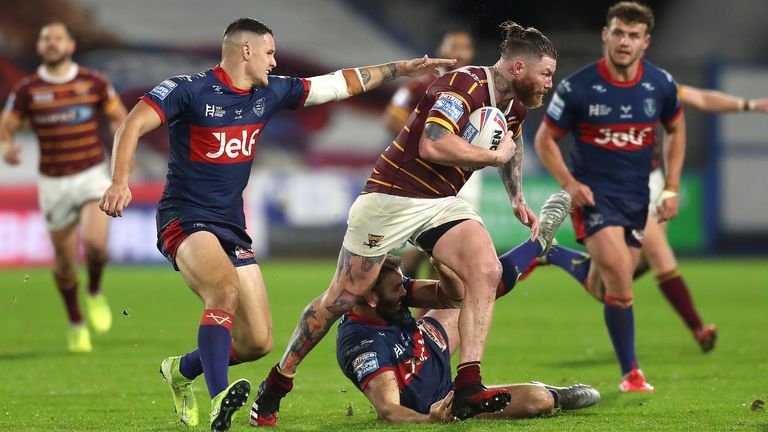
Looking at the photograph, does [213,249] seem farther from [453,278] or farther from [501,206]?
[501,206]

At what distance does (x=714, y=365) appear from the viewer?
9.20m

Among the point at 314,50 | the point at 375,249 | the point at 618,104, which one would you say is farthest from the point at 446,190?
the point at 314,50

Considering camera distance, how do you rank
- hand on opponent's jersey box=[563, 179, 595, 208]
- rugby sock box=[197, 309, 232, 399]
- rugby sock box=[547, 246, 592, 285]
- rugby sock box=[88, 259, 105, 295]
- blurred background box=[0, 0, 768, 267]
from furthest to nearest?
1. blurred background box=[0, 0, 768, 267]
2. rugby sock box=[88, 259, 105, 295]
3. rugby sock box=[547, 246, 592, 285]
4. hand on opponent's jersey box=[563, 179, 595, 208]
5. rugby sock box=[197, 309, 232, 399]

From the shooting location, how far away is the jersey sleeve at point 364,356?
21.1ft

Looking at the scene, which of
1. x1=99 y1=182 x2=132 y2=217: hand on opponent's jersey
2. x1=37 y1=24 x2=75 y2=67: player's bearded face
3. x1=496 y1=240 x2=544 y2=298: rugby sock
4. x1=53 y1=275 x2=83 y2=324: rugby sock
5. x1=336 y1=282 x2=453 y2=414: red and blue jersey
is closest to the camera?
x1=99 y1=182 x2=132 y2=217: hand on opponent's jersey

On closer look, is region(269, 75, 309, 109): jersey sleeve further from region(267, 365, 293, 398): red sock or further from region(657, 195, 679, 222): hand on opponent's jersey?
region(657, 195, 679, 222): hand on opponent's jersey

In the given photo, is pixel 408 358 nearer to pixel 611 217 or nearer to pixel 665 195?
pixel 611 217

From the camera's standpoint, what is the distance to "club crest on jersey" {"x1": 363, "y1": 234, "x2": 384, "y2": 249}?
21.6 feet

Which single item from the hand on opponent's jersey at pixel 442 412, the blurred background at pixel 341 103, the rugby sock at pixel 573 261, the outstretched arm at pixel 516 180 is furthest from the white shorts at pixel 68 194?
the blurred background at pixel 341 103

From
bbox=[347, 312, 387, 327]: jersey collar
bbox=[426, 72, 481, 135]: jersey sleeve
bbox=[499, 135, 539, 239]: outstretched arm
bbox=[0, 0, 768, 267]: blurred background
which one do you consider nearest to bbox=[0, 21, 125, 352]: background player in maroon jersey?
bbox=[347, 312, 387, 327]: jersey collar

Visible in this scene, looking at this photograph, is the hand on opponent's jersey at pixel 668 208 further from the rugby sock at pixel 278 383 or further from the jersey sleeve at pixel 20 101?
the jersey sleeve at pixel 20 101

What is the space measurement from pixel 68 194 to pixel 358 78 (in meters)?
4.60

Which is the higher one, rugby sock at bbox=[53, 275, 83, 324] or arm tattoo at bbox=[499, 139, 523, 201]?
arm tattoo at bbox=[499, 139, 523, 201]

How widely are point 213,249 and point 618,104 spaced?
3.21m
